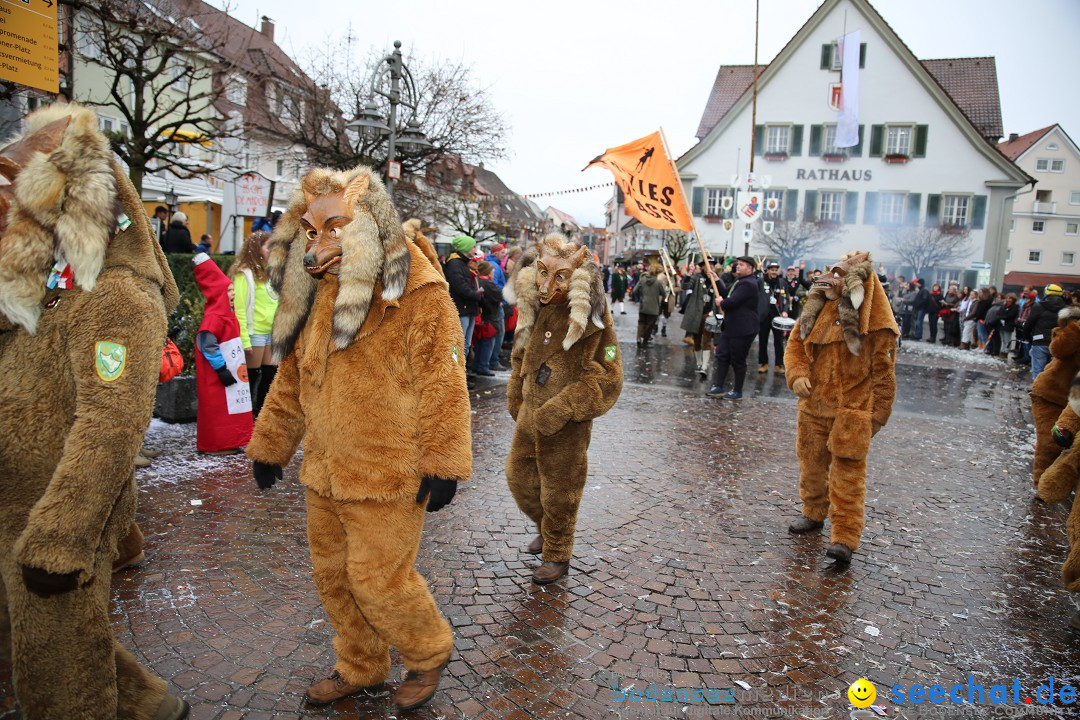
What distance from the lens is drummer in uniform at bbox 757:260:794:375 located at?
1295 centimetres

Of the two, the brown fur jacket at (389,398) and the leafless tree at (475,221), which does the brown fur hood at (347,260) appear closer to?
the brown fur jacket at (389,398)

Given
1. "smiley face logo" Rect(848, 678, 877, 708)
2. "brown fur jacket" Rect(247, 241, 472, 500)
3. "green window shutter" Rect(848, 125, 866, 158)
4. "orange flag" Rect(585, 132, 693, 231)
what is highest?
"green window shutter" Rect(848, 125, 866, 158)

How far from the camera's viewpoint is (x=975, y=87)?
37625 millimetres

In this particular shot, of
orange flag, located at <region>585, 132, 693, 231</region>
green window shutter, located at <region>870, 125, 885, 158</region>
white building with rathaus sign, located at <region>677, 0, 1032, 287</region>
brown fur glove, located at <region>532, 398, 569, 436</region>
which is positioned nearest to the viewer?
brown fur glove, located at <region>532, 398, 569, 436</region>

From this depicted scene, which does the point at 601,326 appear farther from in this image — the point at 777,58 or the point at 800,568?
the point at 777,58

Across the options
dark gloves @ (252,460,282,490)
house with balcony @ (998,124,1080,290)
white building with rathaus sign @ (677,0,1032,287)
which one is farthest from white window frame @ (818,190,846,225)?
dark gloves @ (252,460,282,490)

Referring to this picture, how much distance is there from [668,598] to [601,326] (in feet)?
5.33

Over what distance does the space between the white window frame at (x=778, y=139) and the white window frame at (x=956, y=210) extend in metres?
7.84

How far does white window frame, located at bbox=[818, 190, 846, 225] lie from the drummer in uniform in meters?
22.9

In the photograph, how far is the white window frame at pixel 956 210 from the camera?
3416 cm

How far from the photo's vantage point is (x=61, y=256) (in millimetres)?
2311

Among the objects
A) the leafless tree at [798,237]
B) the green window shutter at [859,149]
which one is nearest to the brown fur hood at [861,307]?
the leafless tree at [798,237]

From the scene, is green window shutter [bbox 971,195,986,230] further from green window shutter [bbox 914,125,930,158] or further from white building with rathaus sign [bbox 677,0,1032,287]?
green window shutter [bbox 914,125,930,158]

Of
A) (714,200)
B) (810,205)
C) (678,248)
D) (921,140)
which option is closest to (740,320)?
(714,200)
